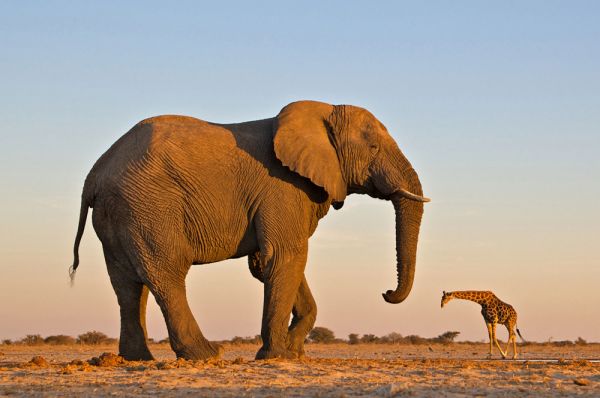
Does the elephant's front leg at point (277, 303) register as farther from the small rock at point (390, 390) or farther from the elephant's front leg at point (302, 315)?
the small rock at point (390, 390)

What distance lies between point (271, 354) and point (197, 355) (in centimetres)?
127

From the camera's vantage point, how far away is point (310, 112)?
2066 centimetres

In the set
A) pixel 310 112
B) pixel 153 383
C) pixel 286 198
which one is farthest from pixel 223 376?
pixel 310 112

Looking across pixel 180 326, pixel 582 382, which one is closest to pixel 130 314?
pixel 180 326

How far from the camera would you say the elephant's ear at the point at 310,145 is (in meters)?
19.5

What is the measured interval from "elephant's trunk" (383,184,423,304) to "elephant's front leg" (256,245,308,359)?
210 cm

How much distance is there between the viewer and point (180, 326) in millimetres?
19062

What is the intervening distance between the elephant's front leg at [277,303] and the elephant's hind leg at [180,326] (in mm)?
934

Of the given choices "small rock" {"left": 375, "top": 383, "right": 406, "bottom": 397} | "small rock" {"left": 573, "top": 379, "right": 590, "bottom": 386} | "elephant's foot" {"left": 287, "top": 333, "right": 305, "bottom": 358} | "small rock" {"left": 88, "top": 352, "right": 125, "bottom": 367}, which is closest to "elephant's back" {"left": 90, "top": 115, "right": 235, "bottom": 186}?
"small rock" {"left": 88, "top": 352, "right": 125, "bottom": 367}

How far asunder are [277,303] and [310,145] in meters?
2.92

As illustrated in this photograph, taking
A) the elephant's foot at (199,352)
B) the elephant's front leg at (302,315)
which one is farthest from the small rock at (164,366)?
the elephant's front leg at (302,315)

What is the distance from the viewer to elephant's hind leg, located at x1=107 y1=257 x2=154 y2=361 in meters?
20.1

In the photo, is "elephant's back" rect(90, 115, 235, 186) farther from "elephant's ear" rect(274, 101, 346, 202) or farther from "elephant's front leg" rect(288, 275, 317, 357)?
"elephant's front leg" rect(288, 275, 317, 357)

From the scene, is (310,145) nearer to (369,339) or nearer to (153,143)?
(153,143)
